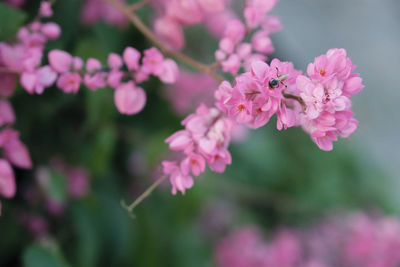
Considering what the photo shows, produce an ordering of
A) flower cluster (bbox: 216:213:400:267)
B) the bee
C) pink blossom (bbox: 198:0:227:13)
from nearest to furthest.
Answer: the bee < pink blossom (bbox: 198:0:227:13) < flower cluster (bbox: 216:213:400:267)

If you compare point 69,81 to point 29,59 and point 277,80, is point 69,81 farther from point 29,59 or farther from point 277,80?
point 277,80

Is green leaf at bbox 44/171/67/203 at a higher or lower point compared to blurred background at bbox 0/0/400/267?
lower

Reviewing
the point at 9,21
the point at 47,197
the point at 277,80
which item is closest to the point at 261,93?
the point at 277,80

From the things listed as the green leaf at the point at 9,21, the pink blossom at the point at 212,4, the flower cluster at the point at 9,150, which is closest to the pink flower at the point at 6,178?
the flower cluster at the point at 9,150

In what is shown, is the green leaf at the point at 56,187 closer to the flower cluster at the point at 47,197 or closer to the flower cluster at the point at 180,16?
the flower cluster at the point at 47,197

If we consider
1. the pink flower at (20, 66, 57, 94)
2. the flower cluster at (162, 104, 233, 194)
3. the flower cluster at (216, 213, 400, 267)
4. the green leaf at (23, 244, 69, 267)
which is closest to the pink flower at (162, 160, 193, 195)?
the flower cluster at (162, 104, 233, 194)

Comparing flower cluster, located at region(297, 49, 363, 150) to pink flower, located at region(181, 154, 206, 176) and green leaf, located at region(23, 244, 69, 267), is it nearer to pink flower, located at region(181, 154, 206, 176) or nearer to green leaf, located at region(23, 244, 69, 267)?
pink flower, located at region(181, 154, 206, 176)
